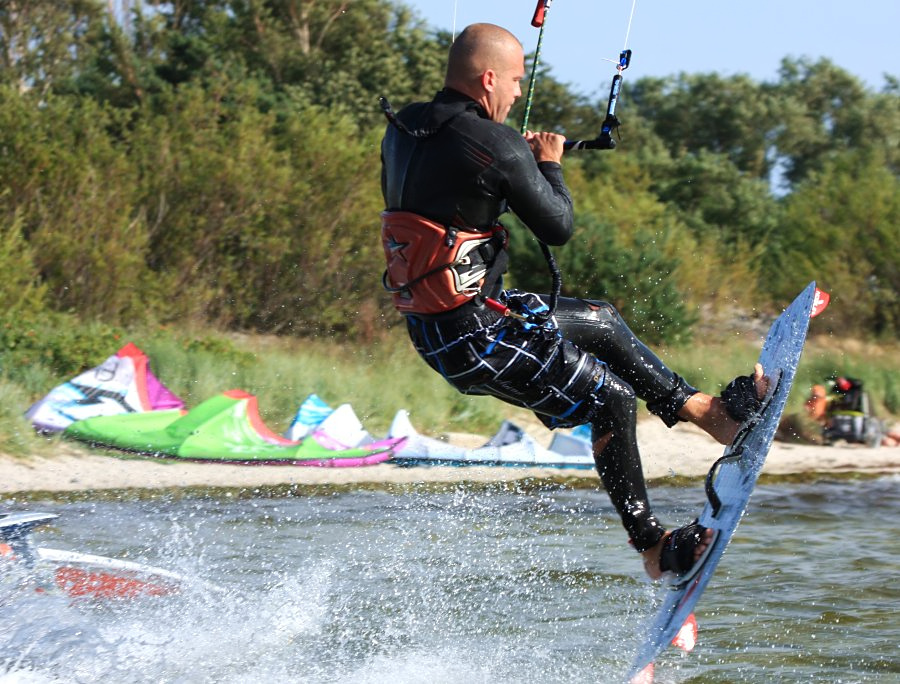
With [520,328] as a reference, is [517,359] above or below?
below

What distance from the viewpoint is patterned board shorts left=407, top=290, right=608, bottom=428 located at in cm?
453

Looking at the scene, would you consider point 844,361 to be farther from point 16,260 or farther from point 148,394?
point 16,260

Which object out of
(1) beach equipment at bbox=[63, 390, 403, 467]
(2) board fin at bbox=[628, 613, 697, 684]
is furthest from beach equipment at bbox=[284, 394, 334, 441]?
(2) board fin at bbox=[628, 613, 697, 684]

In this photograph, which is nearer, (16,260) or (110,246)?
(16,260)

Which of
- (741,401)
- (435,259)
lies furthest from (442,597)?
(435,259)

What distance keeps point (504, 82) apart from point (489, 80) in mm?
58

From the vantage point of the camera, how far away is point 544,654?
573 centimetres

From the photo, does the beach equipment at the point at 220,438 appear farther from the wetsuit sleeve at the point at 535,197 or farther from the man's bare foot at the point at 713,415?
the wetsuit sleeve at the point at 535,197

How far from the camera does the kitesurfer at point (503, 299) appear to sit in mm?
4344

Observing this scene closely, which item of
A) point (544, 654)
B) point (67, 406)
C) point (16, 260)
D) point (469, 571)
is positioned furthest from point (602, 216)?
point (544, 654)

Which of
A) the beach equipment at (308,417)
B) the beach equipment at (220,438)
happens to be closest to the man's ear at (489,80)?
the beach equipment at (220,438)

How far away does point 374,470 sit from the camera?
11.4 metres

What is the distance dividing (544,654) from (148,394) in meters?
7.01

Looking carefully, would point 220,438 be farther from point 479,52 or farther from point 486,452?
point 479,52
